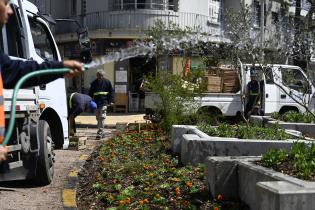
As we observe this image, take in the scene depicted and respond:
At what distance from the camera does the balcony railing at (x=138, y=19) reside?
Result: 85.0 feet

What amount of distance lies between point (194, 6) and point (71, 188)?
20910mm

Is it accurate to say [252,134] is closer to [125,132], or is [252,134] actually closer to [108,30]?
[125,132]

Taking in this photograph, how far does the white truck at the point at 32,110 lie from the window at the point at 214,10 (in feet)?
65.8

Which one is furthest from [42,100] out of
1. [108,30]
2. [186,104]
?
[108,30]

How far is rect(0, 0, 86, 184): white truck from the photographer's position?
707 cm

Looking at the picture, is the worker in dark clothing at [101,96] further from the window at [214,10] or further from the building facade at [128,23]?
the window at [214,10]

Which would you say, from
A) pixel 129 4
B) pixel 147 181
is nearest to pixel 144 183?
pixel 147 181

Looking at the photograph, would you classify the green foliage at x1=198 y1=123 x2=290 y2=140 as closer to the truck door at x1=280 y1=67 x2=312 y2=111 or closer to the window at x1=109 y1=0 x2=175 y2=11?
the truck door at x1=280 y1=67 x2=312 y2=111

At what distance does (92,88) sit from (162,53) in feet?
17.6

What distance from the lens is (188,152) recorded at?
7887 millimetres

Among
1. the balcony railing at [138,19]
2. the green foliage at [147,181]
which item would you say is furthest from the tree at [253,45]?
the balcony railing at [138,19]

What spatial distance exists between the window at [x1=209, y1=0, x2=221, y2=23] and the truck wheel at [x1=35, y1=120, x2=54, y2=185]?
21.8 metres

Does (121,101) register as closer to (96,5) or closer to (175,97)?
(96,5)

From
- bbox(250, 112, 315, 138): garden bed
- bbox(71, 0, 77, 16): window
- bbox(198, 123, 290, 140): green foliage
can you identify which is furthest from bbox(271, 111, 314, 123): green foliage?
bbox(71, 0, 77, 16): window
